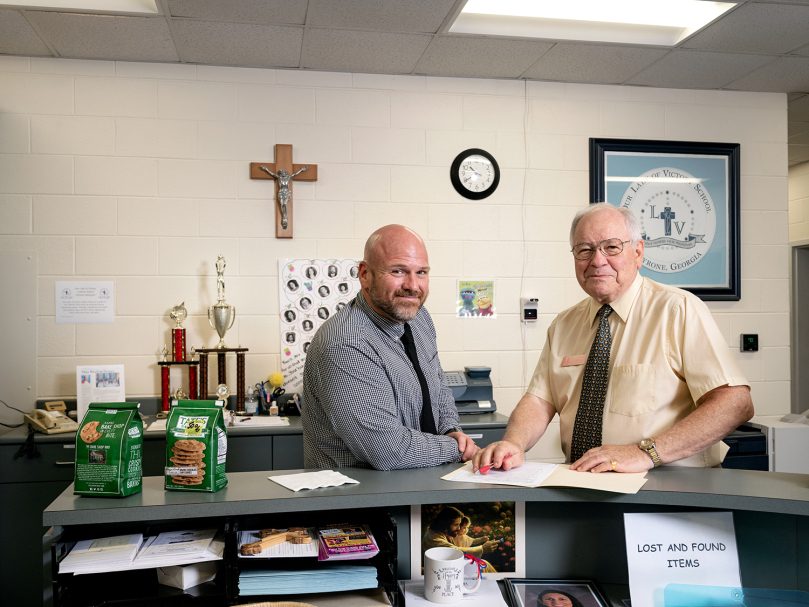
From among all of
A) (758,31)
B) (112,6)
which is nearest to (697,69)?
(758,31)

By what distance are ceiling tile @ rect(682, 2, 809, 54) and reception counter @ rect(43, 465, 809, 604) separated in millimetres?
2322

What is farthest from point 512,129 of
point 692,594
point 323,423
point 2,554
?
point 2,554

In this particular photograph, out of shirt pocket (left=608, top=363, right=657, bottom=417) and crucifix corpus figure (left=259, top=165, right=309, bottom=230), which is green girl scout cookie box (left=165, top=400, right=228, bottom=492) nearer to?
shirt pocket (left=608, top=363, right=657, bottom=417)

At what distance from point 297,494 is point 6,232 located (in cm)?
280

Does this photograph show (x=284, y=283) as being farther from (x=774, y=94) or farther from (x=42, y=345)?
(x=774, y=94)

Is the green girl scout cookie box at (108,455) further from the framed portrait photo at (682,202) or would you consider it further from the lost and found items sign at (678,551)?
the framed portrait photo at (682,202)

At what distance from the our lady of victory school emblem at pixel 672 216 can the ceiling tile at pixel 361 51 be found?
1506 millimetres

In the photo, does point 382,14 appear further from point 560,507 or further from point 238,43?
point 560,507

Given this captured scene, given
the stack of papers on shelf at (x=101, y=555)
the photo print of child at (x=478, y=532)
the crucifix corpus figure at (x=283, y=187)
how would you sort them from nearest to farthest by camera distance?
the stack of papers on shelf at (x=101, y=555) < the photo print of child at (x=478, y=532) < the crucifix corpus figure at (x=283, y=187)

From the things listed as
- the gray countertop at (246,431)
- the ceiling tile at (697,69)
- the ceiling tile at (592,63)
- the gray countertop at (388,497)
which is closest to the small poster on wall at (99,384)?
the gray countertop at (246,431)

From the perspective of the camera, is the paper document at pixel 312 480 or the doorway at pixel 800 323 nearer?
the paper document at pixel 312 480

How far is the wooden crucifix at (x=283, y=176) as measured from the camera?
12.2 feet

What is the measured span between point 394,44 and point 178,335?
1761 mm

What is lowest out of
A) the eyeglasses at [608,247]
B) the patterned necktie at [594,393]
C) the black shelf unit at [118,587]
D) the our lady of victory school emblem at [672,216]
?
the black shelf unit at [118,587]
